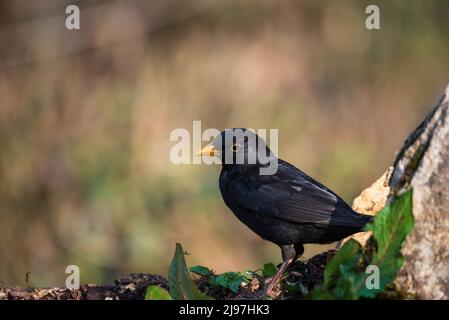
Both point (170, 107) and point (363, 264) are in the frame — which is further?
point (170, 107)

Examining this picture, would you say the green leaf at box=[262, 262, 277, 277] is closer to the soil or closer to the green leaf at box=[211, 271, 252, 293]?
the soil

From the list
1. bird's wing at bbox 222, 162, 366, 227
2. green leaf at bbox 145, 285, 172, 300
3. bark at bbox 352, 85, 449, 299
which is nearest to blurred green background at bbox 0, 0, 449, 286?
bird's wing at bbox 222, 162, 366, 227

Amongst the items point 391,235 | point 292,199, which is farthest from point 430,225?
point 292,199

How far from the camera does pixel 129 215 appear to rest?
8.84 meters

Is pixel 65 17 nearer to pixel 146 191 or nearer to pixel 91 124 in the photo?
pixel 91 124

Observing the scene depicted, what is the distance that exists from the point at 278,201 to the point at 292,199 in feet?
0.29

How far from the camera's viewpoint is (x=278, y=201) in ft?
16.5

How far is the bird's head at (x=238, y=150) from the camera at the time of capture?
5.52 m

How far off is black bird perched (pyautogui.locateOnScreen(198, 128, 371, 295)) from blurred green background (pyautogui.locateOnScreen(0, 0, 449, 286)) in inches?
124

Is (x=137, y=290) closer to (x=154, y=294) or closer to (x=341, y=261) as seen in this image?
(x=154, y=294)

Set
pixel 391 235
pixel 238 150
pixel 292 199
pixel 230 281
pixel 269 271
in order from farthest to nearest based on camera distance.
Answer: pixel 238 150 < pixel 292 199 < pixel 269 271 < pixel 230 281 < pixel 391 235

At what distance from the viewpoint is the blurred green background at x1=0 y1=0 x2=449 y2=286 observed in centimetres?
879

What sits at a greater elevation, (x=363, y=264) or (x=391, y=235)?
(x=391, y=235)
